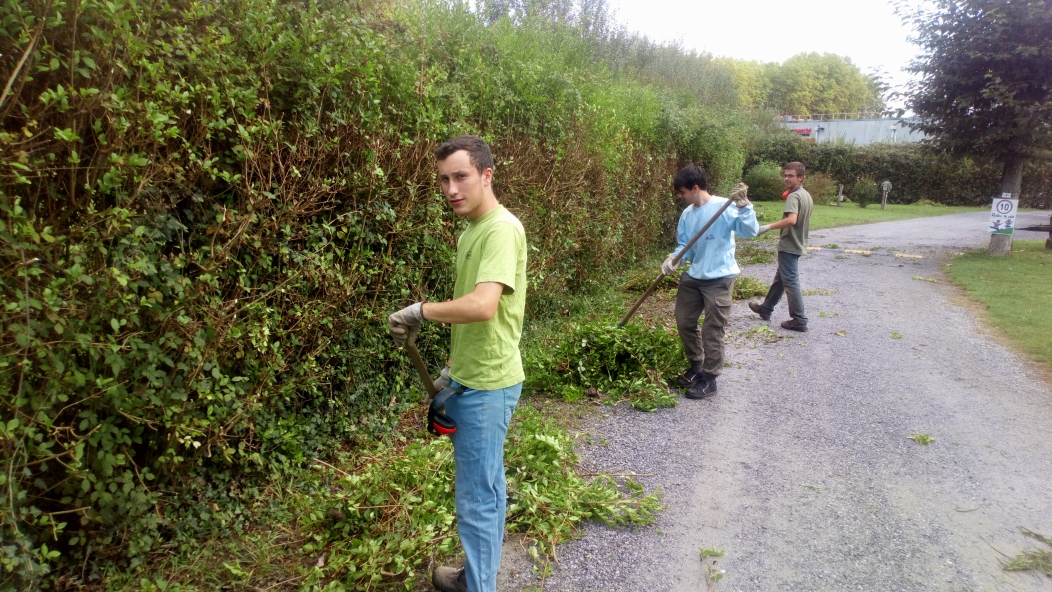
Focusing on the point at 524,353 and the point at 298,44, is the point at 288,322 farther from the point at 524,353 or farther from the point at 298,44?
the point at 524,353

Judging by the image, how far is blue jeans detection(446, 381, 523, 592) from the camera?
270cm

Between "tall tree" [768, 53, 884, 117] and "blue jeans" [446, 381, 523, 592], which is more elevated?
"tall tree" [768, 53, 884, 117]

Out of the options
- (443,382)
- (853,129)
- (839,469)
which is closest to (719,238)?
(839,469)

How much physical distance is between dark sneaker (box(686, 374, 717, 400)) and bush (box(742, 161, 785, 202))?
2504 cm

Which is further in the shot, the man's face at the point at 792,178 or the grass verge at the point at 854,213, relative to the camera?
the grass verge at the point at 854,213

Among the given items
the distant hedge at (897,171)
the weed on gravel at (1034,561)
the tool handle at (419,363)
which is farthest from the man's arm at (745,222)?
the distant hedge at (897,171)

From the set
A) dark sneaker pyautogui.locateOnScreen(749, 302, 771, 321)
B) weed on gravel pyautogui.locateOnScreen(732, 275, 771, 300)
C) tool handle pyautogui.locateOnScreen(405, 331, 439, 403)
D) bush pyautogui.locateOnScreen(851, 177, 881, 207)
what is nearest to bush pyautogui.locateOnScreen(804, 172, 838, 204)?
bush pyautogui.locateOnScreen(851, 177, 881, 207)

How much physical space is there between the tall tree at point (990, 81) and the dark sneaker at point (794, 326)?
8.31 meters

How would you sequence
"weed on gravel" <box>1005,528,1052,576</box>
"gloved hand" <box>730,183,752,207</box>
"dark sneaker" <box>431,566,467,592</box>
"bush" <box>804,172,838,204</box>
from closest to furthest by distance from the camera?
"dark sneaker" <box>431,566,467,592</box>
"weed on gravel" <box>1005,528,1052,576</box>
"gloved hand" <box>730,183,752,207</box>
"bush" <box>804,172,838,204</box>

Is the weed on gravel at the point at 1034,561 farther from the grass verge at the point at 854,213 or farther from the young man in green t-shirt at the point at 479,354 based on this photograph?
the grass verge at the point at 854,213

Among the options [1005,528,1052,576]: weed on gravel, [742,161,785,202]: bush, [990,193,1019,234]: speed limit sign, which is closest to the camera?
[1005,528,1052,576]: weed on gravel

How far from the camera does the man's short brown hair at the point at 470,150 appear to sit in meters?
2.60

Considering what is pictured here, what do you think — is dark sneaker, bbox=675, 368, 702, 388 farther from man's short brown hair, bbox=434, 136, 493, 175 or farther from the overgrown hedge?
man's short brown hair, bbox=434, 136, 493, 175

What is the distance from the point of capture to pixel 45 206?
2.47 m
